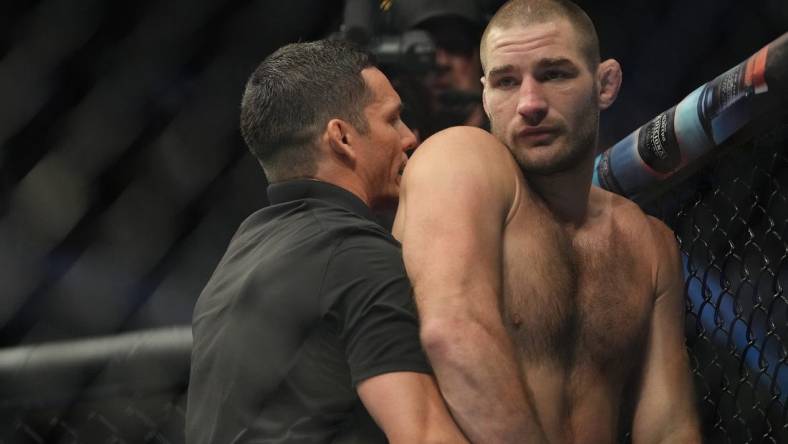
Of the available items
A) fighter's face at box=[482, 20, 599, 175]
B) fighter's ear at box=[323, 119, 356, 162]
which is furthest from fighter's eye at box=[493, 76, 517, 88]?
fighter's ear at box=[323, 119, 356, 162]

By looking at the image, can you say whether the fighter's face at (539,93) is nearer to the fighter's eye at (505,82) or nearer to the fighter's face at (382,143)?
the fighter's eye at (505,82)

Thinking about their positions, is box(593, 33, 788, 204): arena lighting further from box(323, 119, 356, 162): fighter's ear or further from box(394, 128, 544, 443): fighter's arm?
box(323, 119, 356, 162): fighter's ear

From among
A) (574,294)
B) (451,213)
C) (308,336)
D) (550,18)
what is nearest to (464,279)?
(451,213)

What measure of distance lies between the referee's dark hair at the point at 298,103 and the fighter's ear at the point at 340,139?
1 centimetres

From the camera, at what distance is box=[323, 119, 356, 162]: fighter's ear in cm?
137

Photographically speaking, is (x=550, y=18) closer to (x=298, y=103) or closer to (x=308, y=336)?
(x=298, y=103)

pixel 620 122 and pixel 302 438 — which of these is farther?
pixel 620 122

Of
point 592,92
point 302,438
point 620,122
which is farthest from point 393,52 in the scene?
point 620,122

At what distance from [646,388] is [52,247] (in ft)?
4.80

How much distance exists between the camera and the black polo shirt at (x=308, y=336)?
117 cm

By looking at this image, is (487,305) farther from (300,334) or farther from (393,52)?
(393,52)

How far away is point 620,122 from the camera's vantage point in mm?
3084

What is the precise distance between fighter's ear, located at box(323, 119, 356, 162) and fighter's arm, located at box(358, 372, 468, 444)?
0.35 meters

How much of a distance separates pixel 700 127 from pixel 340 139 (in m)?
0.49
